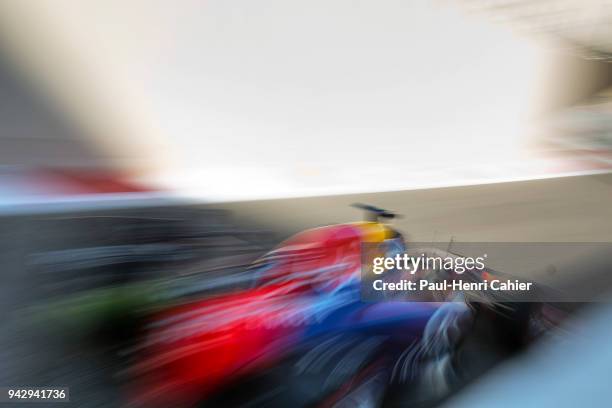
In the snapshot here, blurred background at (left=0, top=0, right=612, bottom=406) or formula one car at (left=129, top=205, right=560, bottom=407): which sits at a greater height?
blurred background at (left=0, top=0, right=612, bottom=406)

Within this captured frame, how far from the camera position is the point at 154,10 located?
324 cm

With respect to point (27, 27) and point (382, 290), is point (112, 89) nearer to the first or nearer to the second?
point (27, 27)

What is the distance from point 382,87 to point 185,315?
2.43 m

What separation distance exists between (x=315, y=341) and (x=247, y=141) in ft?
6.59

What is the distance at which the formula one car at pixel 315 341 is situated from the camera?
141 centimetres

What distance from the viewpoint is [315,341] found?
151 cm

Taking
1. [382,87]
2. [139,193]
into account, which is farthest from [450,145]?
[139,193]

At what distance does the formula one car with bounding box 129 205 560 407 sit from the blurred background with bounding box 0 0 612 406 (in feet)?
0.28

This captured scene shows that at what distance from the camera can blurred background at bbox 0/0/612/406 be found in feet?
5.01

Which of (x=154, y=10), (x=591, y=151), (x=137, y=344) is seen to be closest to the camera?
(x=137, y=344)

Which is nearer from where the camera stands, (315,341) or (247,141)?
(315,341)

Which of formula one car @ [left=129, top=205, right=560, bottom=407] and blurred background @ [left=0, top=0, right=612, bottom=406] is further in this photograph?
blurred background @ [left=0, top=0, right=612, bottom=406]

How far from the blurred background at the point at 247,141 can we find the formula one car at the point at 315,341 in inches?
3.3

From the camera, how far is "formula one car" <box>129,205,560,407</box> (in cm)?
141
